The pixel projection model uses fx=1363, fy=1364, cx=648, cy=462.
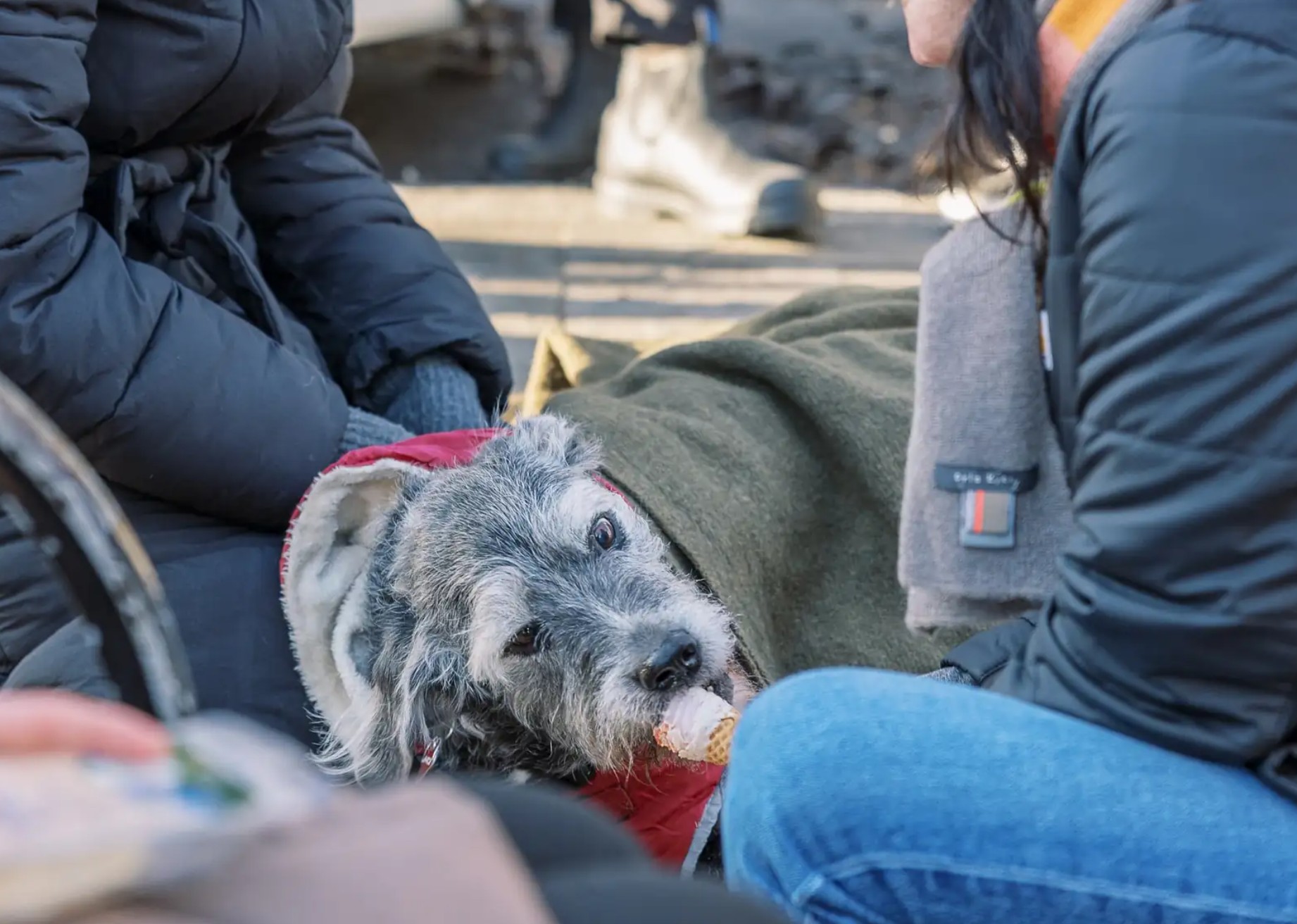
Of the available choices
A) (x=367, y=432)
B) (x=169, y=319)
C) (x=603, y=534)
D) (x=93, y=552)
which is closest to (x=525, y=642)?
(x=603, y=534)

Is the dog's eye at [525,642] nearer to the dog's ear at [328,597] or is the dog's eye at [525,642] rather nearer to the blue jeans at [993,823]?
the dog's ear at [328,597]

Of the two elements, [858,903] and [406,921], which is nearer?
[406,921]

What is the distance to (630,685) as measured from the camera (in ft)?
7.50

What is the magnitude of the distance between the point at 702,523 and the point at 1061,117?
3.53 feet

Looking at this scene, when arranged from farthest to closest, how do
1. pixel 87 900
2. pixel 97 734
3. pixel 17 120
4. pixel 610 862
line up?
pixel 17 120, pixel 610 862, pixel 97 734, pixel 87 900

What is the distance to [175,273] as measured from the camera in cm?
273

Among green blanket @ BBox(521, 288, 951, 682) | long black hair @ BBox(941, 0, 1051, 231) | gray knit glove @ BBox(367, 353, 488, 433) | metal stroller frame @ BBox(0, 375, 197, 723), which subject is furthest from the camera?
gray knit glove @ BBox(367, 353, 488, 433)

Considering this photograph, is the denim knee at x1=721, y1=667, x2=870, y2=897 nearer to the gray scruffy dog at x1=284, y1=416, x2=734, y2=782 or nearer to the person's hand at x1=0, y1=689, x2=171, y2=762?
the gray scruffy dog at x1=284, y1=416, x2=734, y2=782

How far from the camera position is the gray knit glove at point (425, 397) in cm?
313

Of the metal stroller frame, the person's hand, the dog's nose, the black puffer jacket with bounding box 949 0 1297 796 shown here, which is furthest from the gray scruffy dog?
the person's hand

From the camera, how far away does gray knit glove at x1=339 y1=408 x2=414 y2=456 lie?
2.73 m

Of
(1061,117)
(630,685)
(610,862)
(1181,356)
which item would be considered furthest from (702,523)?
(610,862)

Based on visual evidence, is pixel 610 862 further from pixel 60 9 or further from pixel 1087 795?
pixel 60 9

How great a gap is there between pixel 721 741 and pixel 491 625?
443 millimetres
